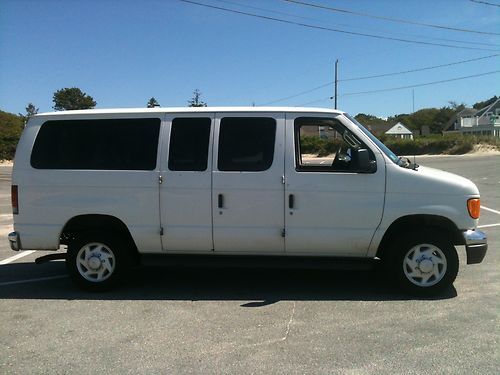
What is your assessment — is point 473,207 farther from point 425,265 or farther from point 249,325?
point 249,325

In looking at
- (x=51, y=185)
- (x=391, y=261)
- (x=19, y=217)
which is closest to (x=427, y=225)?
(x=391, y=261)

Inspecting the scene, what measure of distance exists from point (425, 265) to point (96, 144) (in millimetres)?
4020

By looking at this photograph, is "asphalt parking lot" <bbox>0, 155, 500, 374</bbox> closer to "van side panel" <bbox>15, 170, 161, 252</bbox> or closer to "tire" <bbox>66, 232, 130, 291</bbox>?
"tire" <bbox>66, 232, 130, 291</bbox>

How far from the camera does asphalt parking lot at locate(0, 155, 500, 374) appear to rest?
3936 mm

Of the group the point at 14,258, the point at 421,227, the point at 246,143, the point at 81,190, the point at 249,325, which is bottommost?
the point at 249,325

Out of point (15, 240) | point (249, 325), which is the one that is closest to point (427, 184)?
point (249, 325)

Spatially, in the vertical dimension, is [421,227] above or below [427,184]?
below

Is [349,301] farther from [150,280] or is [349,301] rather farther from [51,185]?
[51,185]

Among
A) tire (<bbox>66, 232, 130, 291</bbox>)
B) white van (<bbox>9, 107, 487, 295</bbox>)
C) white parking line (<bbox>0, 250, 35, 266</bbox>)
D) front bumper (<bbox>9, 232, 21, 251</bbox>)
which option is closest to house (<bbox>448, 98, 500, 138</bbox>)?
white van (<bbox>9, 107, 487, 295</bbox>)

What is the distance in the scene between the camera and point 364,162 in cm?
527

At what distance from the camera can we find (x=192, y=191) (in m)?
5.53

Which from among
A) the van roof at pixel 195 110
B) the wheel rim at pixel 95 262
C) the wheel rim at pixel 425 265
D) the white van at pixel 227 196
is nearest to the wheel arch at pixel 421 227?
the white van at pixel 227 196

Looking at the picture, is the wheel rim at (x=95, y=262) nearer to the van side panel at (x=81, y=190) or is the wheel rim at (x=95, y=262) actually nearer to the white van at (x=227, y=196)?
the white van at (x=227, y=196)

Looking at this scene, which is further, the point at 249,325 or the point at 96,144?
the point at 96,144
